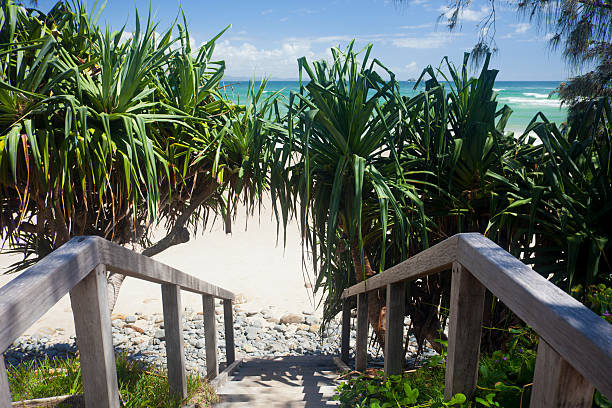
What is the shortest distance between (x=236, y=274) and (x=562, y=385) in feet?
23.4

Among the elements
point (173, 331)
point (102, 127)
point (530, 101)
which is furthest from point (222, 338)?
point (530, 101)

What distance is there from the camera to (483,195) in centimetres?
253

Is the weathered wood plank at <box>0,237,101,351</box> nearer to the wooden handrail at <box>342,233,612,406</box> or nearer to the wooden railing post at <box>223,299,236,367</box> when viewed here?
the wooden handrail at <box>342,233,612,406</box>

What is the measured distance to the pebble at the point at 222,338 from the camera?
4.55 m

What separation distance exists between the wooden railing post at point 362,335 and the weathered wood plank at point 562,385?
1.98 m

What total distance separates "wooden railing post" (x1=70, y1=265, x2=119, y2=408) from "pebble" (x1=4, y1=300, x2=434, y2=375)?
3138 millimetres

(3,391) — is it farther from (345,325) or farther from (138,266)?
(345,325)

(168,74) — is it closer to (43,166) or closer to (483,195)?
(43,166)

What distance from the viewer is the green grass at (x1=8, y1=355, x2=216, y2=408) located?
200 centimetres

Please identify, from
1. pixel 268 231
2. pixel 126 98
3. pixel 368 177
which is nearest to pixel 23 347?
pixel 126 98

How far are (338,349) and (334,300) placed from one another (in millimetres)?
1630

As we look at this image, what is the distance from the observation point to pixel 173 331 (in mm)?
1920

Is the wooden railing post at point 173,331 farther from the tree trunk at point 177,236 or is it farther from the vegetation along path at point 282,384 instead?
the tree trunk at point 177,236

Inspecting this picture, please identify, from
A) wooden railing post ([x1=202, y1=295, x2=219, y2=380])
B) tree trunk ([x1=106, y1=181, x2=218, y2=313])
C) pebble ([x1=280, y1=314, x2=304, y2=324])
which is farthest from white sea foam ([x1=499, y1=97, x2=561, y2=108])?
wooden railing post ([x1=202, y1=295, x2=219, y2=380])
